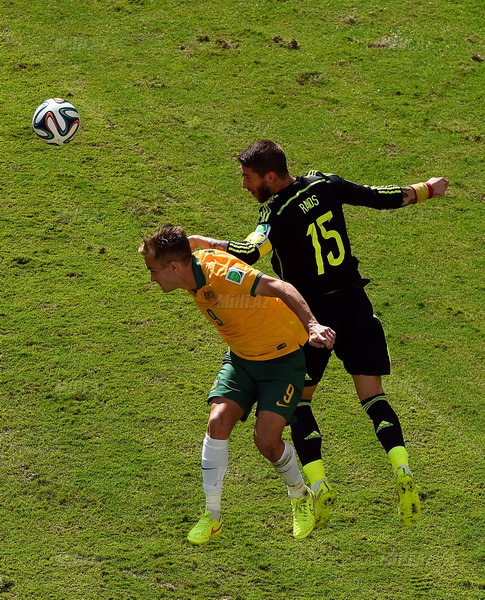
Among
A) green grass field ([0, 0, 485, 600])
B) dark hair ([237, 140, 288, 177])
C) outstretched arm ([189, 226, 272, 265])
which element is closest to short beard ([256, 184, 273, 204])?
dark hair ([237, 140, 288, 177])

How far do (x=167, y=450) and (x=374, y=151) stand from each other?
672 cm

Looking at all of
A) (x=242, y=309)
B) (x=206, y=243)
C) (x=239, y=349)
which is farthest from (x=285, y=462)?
(x=206, y=243)

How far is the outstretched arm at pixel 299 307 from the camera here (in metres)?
7.42

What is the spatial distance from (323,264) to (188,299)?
4.83m

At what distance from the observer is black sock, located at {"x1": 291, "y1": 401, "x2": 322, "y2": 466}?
9.08m

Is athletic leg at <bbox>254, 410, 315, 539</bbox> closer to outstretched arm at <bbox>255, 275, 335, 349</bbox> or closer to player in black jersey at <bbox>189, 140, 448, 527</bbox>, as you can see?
player in black jersey at <bbox>189, 140, 448, 527</bbox>

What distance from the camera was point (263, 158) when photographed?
8570 millimetres

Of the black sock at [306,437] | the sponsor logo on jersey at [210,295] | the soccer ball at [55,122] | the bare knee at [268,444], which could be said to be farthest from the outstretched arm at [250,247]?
the soccer ball at [55,122]

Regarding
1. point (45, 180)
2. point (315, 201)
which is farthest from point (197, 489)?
point (45, 180)

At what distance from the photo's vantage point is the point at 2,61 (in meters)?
17.3

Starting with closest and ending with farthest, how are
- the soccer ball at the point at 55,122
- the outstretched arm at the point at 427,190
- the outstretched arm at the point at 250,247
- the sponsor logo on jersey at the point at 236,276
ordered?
the sponsor logo on jersey at the point at 236,276, the outstretched arm at the point at 250,247, the outstretched arm at the point at 427,190, the soccer ball at the point at 55,122

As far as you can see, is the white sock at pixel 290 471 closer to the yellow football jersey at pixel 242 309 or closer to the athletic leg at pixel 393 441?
the athletic leg at pixel 393 441

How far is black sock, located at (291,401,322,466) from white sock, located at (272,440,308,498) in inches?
7.0

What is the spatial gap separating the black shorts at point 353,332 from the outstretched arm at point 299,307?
965 mm
